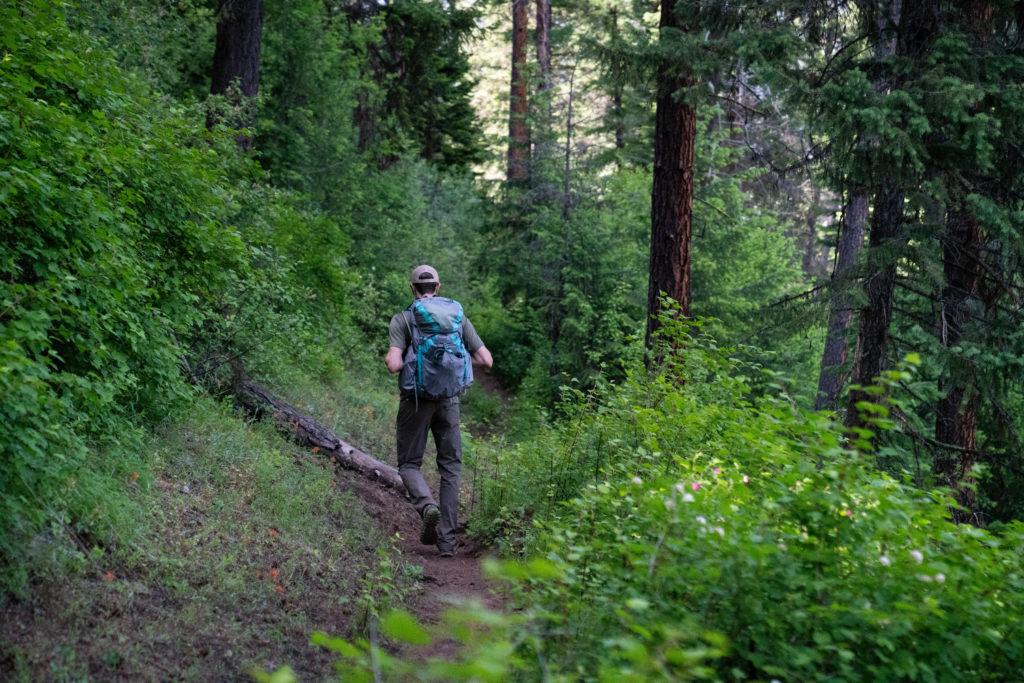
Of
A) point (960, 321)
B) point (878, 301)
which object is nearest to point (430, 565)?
point (878, 301)

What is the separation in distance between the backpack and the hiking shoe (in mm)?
951

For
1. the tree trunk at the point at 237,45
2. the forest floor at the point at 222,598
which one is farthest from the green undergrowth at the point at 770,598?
the tree trunk at the point at 237,45

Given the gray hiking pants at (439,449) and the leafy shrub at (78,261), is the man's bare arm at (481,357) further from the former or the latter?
the leafy shrub at (78,261)

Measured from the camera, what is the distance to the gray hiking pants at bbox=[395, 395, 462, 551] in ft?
20.1

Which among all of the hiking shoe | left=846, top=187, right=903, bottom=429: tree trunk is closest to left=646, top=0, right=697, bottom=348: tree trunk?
left=846, top=187, right=903, bottom=429: tree trunk

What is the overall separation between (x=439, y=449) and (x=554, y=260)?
9.32 meters

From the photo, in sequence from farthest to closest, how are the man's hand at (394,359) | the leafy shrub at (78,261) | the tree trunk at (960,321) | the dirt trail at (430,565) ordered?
the tree trunk at (960,321)
the man's hand at (394,359)
the dirt trail at (430,565)
the leafy shrub at (78,261)

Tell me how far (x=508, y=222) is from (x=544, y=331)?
2818 millimetres

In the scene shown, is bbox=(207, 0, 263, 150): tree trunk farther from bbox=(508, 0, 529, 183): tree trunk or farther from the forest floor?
the forest floor

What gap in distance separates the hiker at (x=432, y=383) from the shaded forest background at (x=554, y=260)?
491 millimetres

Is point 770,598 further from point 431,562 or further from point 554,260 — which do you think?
point 554,260

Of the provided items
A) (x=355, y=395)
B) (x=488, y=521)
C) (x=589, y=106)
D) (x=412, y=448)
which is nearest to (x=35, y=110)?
(x=412, y=448)

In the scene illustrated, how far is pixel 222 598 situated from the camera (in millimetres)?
4008

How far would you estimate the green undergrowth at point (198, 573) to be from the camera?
3283 mm
